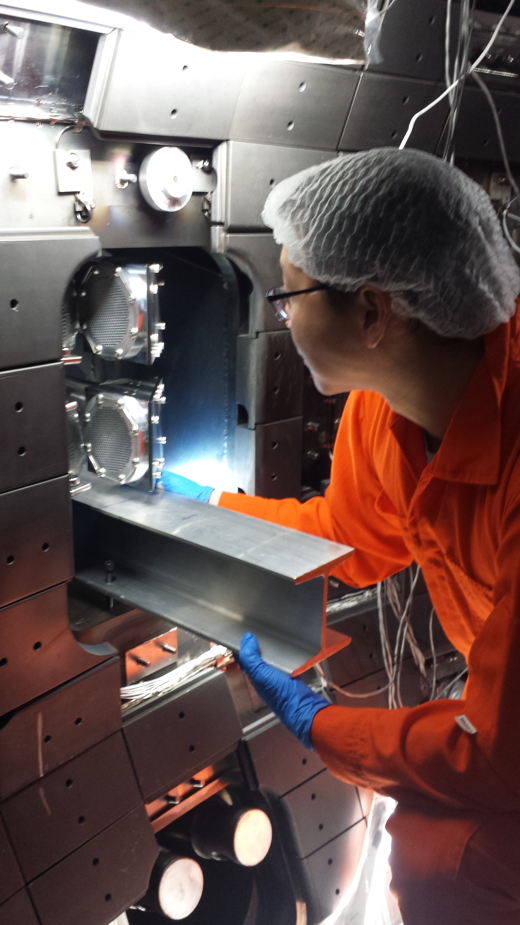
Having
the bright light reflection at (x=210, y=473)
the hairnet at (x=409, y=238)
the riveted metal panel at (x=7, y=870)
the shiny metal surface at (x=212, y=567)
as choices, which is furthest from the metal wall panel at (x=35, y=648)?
the hairnet at (x=409, y=238)

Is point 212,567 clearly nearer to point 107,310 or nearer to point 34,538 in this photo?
point 34,538

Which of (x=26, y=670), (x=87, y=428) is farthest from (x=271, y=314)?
(x=26, y=670)

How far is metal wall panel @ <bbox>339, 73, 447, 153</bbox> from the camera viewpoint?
1787 millimetres

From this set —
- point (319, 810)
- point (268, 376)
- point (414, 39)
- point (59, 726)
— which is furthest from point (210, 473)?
point (414, 39)

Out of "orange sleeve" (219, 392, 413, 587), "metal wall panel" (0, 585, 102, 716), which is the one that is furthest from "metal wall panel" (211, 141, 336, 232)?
"metal wall panel" (0, 585, 102, 716)

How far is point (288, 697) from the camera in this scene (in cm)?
149

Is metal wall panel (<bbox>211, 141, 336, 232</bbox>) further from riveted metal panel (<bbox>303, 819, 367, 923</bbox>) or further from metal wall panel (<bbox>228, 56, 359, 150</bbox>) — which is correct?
riveted metal panel (<bbox>303, 819, 367, 923</bbox>)

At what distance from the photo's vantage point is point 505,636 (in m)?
1.15

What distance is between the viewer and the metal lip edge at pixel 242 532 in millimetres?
1267

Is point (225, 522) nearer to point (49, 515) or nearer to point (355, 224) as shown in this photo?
point (49, 515)

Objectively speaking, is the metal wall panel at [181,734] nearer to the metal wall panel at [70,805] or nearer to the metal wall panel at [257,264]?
the metal wall panel at [70,805]

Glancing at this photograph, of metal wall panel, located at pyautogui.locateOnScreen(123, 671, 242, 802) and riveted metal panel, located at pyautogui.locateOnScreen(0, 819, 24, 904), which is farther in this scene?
metal wall panel, located at pyautogui.locateOnScreen(123, 671, 242, 802)

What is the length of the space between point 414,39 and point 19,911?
2.03m

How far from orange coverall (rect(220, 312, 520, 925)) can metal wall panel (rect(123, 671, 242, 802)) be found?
1.45ft
